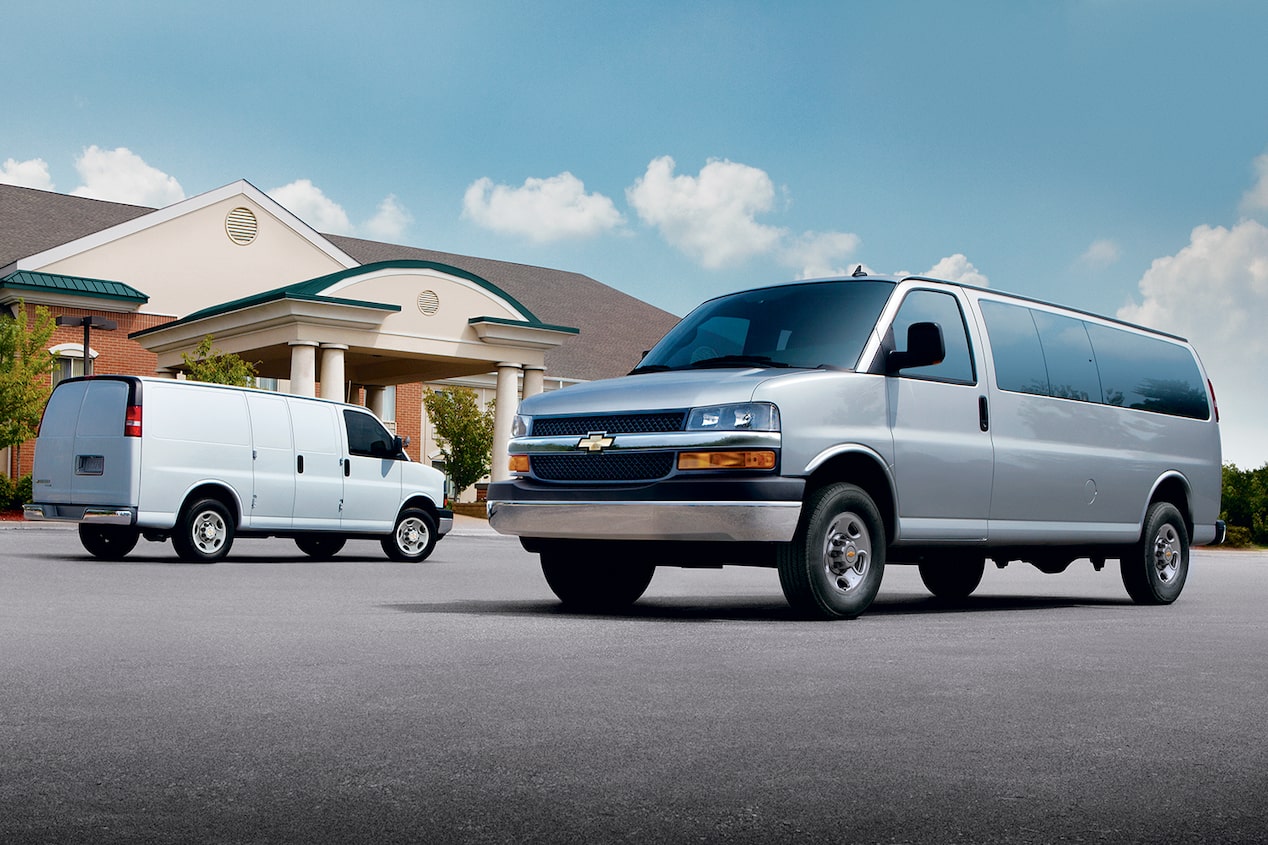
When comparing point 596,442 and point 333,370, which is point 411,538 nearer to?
point 596,442

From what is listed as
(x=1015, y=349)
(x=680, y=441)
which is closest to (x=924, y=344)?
(x=1015, y=349)

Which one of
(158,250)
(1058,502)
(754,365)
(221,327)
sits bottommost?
(1058,502)

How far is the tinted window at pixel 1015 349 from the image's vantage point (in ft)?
36.0

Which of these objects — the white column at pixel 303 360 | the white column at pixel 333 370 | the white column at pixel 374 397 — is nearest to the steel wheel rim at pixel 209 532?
the white column at pixel 303 360

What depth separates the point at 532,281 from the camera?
184 ft

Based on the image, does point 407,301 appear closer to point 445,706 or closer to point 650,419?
point 650,419

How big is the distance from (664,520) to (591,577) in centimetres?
174

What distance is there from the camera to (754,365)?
396 inches

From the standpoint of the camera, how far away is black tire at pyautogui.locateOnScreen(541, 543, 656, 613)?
10.8 metres

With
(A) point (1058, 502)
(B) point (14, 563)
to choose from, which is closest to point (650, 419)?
(A) point (1058, 502)

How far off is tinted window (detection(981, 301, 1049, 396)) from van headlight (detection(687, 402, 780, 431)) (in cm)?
254

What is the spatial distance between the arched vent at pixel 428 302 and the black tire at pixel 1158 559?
22031mm

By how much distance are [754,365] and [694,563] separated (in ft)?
4.87

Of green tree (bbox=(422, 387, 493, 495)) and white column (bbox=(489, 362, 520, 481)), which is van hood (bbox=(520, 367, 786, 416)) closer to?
white column (bbox=(489, 362, 520, 481))
